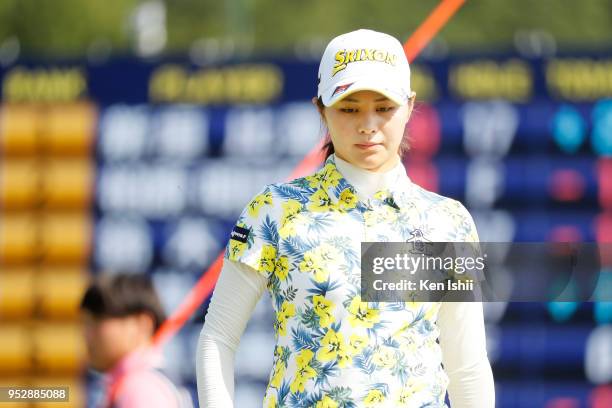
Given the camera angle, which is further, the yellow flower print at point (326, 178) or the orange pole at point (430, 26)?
the orange pole at point (430, 26)

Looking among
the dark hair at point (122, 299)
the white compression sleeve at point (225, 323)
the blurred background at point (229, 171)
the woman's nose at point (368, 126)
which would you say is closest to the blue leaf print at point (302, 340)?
the white compression sleeve at point (225, 323)

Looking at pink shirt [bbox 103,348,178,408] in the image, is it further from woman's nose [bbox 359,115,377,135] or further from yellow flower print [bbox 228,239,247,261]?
woman's nose [bbox 359,115,377,135]

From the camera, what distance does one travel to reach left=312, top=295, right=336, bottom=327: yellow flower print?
216cm

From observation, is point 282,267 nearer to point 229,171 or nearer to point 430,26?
point 430,26

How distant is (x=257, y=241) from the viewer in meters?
2.21

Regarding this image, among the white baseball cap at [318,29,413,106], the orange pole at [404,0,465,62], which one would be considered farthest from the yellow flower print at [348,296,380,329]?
the orange pole at [404,0,465,62]

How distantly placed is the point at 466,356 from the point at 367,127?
0.40 m

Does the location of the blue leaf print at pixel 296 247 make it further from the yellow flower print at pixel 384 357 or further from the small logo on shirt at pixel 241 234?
the yellow flower print at pixel 384 357

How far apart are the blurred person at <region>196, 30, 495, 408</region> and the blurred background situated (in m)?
3.31

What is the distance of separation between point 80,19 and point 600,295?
954 centimetres

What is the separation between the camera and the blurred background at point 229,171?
18.6 ft

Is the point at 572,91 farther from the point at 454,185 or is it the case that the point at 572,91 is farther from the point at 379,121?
the point at 379,121

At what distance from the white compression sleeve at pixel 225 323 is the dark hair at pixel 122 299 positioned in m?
1.04

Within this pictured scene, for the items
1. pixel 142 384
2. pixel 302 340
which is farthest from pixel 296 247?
pixel 142 384
